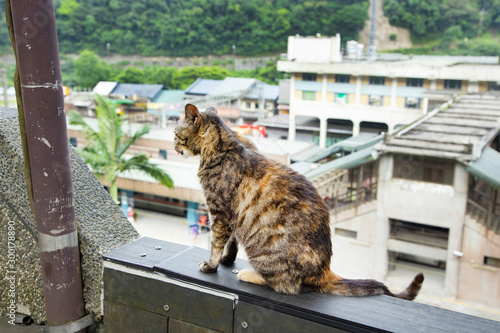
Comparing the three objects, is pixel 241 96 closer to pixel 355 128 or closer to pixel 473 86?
pixel 355 128

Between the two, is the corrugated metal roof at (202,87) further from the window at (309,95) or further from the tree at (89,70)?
the tree at (89,70)

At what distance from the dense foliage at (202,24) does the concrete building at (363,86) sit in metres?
8.64

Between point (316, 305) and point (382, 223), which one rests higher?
point (316, 305)

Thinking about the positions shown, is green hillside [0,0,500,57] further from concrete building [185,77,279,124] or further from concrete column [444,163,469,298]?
concrete column [444,163,469,298]

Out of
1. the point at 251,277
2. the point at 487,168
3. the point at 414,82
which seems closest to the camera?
the point at 251,277

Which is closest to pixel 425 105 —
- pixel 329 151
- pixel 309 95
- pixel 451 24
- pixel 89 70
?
pixel 309 95

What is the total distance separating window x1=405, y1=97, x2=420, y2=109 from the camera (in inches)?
513

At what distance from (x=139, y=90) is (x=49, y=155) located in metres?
17.6

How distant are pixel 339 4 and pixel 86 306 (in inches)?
992

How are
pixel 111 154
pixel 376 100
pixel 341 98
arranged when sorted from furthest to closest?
pixel 341 98 < pixel 376 100 < pixel 111 154

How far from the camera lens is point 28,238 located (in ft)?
3.12

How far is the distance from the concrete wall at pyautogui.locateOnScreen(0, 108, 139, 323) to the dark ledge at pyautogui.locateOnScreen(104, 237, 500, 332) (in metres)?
0.05

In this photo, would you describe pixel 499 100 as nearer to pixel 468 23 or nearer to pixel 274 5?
pixel 468 23

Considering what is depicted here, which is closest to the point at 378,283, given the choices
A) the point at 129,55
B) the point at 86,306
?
the point at 86,306
